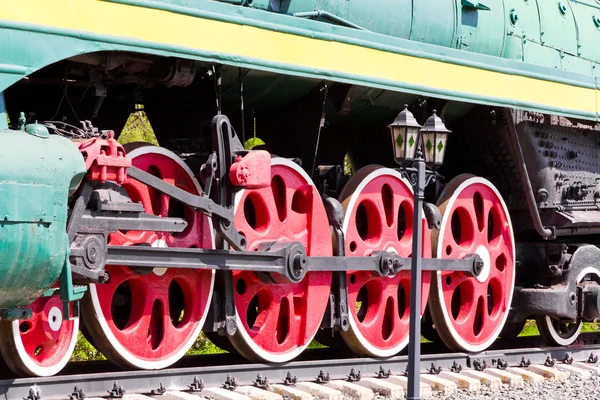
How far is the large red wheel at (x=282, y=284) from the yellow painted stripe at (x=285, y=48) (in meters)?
0.89

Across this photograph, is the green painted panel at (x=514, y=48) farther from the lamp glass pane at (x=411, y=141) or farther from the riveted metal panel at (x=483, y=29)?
the lamp glass pane at (x=411, y=141)

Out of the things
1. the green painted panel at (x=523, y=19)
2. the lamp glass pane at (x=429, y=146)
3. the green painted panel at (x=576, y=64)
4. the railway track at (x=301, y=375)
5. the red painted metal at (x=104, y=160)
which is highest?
the green painted panel at (x=523, y=19)

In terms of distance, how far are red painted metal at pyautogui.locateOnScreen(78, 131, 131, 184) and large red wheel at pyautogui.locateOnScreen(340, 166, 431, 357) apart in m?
2.74

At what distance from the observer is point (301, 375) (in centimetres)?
834

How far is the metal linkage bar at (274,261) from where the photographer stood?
7027 mm

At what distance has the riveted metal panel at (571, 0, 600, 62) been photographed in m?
11.7

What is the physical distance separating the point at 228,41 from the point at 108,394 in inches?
92.7

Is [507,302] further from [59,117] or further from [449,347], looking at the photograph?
[59,117]

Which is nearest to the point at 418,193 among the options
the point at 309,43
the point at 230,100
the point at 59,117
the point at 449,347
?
the point at 309,43

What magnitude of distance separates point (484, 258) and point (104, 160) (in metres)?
4.66

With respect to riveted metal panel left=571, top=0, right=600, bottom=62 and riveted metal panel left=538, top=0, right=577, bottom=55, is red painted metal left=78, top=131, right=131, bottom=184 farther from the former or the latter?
riveted metal panel left=571, top=0, right=600, bottom=62

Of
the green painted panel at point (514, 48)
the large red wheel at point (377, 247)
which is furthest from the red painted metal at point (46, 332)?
the green painted panel at point (514, 48)

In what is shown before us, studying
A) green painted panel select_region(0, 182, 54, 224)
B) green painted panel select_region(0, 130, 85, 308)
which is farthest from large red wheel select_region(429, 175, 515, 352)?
green painted panel select_region(0, 182, 54, 224)

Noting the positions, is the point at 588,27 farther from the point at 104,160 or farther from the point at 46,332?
the point at 46,332
